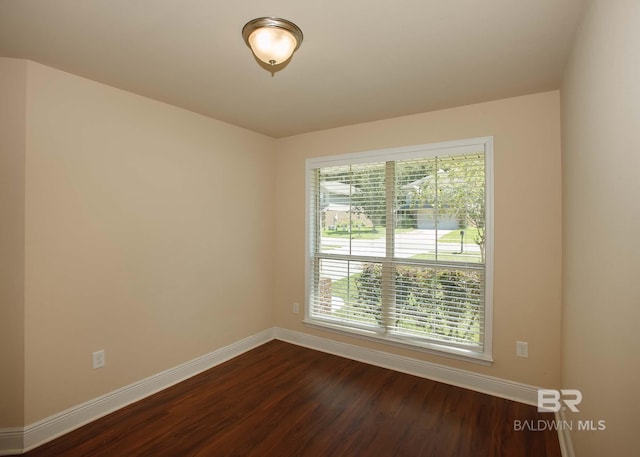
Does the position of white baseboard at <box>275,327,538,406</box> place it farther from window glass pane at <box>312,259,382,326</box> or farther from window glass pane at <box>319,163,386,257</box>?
window glass pane at <box>319,163,386,257</box>

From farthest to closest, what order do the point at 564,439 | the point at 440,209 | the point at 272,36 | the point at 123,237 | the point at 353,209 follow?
the point at 353,209
the point at 440,209
the point at 123,237
the point at 564,439
the point at 272,36

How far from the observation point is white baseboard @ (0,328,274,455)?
2.01 metres

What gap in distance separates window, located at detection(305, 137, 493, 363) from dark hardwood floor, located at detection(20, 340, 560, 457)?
1.68ft

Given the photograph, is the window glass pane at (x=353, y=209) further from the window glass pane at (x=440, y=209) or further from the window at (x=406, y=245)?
the window glass pane at (x=440, y=209)

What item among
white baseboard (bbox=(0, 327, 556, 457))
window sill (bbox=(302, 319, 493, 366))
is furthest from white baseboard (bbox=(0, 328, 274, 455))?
window sill (bbox=(302, 319, 493, 366))

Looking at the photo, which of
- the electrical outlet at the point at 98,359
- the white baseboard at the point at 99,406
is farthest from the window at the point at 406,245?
the electrical outlet at the point at 98,359

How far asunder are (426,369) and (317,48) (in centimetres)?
288

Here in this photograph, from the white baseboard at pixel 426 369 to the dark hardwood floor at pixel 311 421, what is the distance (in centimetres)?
9

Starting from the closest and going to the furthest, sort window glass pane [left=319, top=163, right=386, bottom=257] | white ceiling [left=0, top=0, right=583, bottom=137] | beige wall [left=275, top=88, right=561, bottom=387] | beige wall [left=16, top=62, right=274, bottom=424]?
white ceiling [left=0, top=0, right=583, bottom=137] → beige wall [left=16, top=62, right=274, bottom=424] → beige wall [left=275, top=88, right=561, bottom=387] → window glass pane [left=319, top=163, right=386, bottom=257]

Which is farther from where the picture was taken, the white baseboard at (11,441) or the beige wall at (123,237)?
the beige wall at (123,237)

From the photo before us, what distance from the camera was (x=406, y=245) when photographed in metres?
3.18

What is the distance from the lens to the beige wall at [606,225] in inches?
38.5

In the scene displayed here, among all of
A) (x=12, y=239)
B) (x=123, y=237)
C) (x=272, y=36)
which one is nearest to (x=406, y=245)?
(x=272, y=36)

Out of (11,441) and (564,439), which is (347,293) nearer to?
(564,439)
